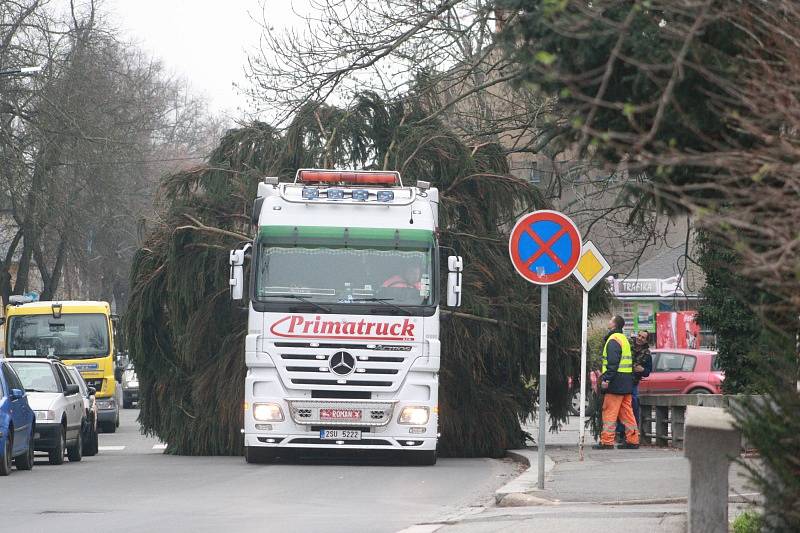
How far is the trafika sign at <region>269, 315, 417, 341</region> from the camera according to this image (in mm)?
17281

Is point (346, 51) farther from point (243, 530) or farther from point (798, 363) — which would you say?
point (798, 363)

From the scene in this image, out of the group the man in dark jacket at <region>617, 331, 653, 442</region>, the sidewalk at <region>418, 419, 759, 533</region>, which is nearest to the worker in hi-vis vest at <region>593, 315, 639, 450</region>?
the man in dark jacket at <region>617, 331, 653, 442</region>

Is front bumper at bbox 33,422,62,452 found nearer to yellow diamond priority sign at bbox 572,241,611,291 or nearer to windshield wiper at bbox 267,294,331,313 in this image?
windshield wiper at bbox 267,294,331,313

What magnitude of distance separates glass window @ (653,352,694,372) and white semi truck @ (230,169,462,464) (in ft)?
54.9

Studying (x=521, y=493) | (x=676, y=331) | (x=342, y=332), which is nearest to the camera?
(x=521, y=493)

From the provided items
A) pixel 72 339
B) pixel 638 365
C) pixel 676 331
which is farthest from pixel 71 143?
pixel 638 365

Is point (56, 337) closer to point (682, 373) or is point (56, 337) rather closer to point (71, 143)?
point (71, 143)

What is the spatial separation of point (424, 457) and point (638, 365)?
5488mm

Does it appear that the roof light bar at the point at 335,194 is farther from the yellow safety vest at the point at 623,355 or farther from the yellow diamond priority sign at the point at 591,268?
the yellow safety vest at the point at 623,355

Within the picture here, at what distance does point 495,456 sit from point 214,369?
169 inches

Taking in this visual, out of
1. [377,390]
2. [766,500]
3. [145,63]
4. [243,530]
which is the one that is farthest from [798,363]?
[145,63]

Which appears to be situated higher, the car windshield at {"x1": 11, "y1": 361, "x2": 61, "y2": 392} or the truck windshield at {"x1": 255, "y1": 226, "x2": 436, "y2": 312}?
the truck windshield at {"x1": 255, "y1": 226, "x2": 436, "y2": 312}

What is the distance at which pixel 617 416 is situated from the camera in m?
21.1

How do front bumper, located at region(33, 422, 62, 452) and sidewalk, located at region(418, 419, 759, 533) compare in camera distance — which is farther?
front bumper, located at region(33, 422, 62, 452)
